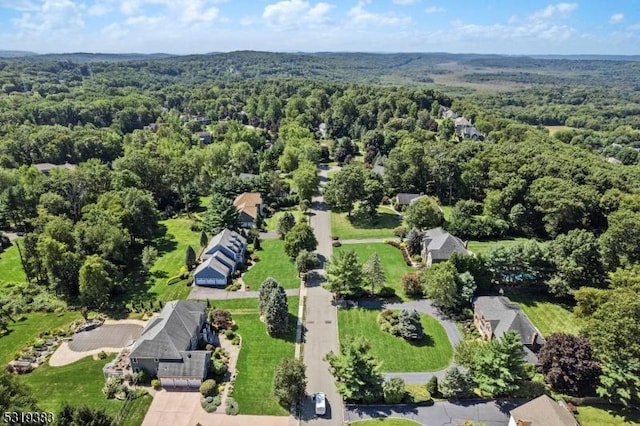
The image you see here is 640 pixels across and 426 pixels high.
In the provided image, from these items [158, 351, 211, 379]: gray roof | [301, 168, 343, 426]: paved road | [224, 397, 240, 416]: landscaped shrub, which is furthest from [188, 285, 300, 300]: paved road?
[224, 397, 240, 416]: landscaped shrub

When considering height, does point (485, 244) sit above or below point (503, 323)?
below

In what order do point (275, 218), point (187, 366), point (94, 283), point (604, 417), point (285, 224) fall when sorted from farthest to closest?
point (275, 218), point (285, 224), point (94, 283), point (187, 366), point (604, 417)

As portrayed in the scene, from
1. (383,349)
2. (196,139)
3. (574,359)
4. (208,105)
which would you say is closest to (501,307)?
(574,359)

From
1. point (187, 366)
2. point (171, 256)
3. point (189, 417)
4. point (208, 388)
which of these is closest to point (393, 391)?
point (208, 388)

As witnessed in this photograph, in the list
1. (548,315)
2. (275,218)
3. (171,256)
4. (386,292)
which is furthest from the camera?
(275,218)

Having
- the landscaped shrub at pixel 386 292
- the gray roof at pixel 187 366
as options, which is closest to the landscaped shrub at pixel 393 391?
the gray roof at pixel 187 366

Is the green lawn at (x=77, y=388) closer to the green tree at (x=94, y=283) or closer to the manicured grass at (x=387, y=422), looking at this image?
the green tree at (x=94, y=283)

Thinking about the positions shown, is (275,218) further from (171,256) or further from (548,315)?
(548,315)

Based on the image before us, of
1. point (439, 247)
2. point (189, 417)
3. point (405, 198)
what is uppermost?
point (439, 247)
